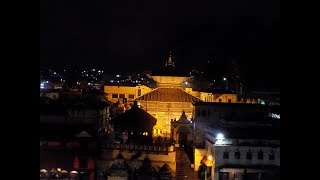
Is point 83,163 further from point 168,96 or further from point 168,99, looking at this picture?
point 168,96

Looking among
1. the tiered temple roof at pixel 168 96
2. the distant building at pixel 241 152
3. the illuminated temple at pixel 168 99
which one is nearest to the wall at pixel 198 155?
the distant building at pixel 241 152

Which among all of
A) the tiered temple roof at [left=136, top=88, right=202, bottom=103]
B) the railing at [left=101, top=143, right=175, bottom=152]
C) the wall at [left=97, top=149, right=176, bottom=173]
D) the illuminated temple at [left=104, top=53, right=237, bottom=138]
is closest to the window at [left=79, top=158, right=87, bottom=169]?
the wall at [left=97, top=149, right=176, bottom=173]

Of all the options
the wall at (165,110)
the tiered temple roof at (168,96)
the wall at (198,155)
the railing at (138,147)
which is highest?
the tiered temple roof at (168,96)

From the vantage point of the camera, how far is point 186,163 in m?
10.5

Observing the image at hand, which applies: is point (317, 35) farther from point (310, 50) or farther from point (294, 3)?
point (294, 3)

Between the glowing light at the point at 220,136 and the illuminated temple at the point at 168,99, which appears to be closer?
the glowing light at the point at 220,136

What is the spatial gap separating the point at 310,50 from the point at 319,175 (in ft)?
2.01

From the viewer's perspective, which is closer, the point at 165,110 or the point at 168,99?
the point at 165,110

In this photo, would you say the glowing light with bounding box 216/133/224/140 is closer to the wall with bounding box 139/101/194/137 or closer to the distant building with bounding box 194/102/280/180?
the distant building with bounding box 194/102/280/180

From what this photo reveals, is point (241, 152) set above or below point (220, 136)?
below

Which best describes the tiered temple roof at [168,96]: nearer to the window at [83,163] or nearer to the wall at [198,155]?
the wall at [198,155]

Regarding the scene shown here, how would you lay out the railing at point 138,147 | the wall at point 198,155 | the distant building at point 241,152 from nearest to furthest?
the distant building at point 241,152, the railing at point 138,147, the wall at point 198,155

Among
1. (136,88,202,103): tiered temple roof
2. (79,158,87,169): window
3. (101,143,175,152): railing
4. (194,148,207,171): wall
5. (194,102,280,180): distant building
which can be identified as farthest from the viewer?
(136,88,202,103): tiered temple roof

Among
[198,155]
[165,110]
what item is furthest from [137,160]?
[165,110]
